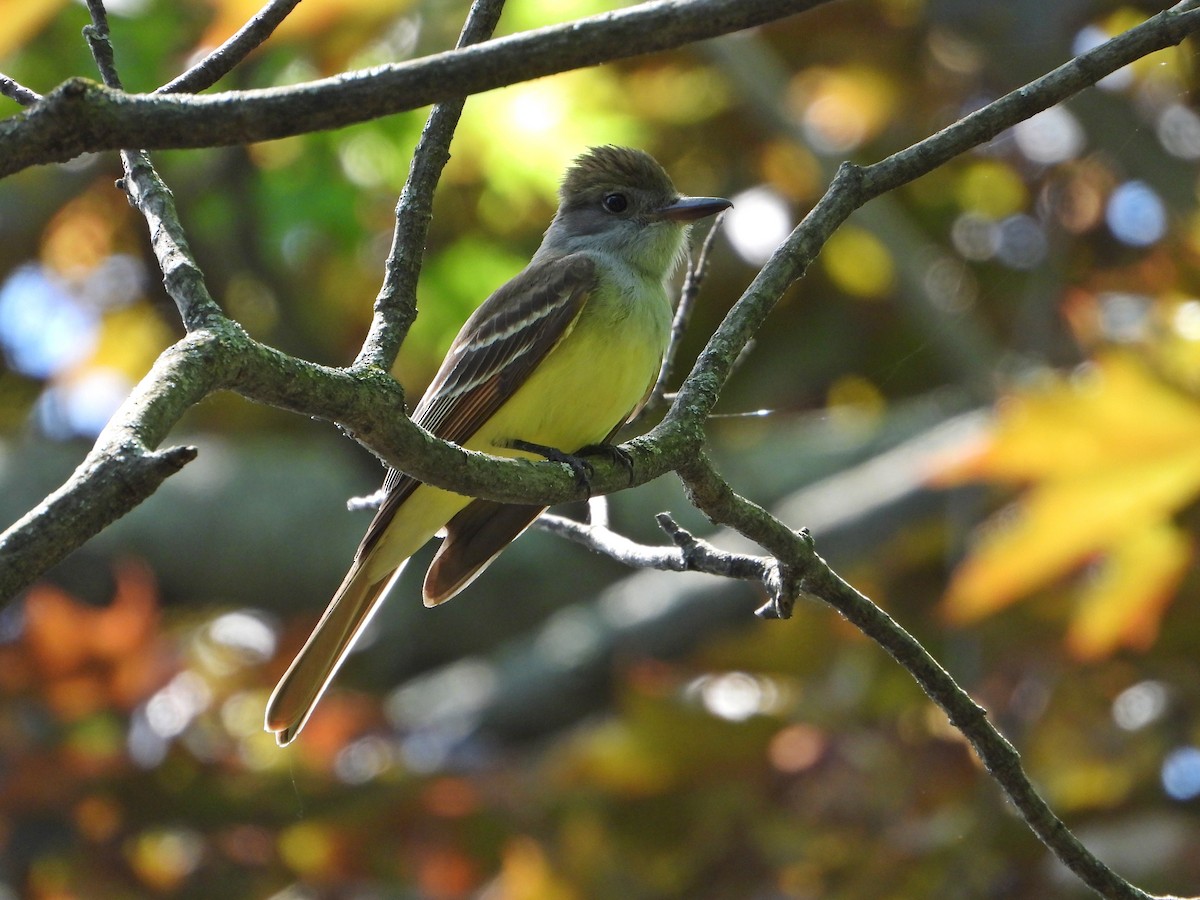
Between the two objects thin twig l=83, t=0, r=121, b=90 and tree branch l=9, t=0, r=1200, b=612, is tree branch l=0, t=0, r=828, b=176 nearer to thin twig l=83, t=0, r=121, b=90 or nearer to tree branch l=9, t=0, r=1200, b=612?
tree branch l=9, t=0, r=1200, b=612

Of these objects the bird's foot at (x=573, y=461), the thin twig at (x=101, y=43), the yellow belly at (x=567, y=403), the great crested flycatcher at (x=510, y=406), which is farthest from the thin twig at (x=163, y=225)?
the yellow belly at (x=567, y=403)

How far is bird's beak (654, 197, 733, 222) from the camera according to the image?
4582 millimetres

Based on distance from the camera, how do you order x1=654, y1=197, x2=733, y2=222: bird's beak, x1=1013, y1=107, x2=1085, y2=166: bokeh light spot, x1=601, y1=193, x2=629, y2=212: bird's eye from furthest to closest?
1. x1=1013, y1=107, x2=1085, y2=166: bokeh light spot
2. x1=601, y1=193, x2=629, y2=212: bird's eye
3. x1=654, y1=197, x2=733, y2=222: bird's beak

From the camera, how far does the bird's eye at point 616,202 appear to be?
197 inches

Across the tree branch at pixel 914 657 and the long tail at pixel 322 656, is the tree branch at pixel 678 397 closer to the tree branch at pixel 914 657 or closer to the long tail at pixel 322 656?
the tree branch at pixel 914 657

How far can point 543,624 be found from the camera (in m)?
7.87

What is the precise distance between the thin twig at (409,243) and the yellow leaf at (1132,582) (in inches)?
115

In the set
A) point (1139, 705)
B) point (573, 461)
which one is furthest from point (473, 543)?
point (1139, 705)

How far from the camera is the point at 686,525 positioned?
7.04m

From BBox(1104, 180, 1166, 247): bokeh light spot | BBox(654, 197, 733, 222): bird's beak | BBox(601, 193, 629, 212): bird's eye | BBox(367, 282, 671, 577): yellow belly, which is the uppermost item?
BBox(1104, 180, 1166, 247): bokeh light spot

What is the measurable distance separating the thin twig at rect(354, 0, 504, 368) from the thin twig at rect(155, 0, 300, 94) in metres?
0.30

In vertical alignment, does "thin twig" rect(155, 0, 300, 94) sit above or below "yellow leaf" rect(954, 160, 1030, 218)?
below

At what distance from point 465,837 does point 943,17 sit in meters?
4.02

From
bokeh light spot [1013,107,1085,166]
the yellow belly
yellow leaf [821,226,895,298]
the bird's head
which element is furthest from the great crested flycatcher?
yellow leaf [821,226,895,298]
